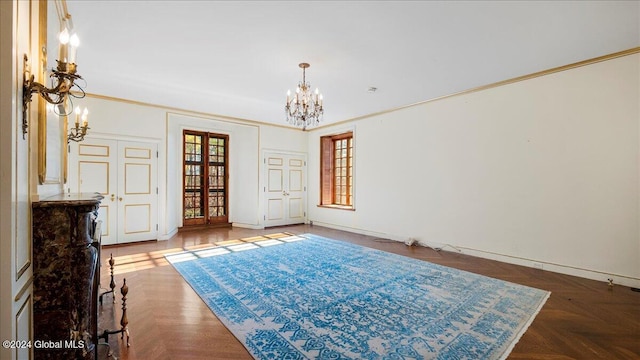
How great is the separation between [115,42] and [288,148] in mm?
5164

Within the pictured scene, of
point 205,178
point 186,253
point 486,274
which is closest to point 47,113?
point 186,253

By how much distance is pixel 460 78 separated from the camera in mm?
4398

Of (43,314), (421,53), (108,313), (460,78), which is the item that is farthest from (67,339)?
(460,78)

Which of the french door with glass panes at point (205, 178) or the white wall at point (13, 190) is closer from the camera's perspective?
the white wall at point (13, 190)

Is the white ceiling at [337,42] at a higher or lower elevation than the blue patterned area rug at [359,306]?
higher

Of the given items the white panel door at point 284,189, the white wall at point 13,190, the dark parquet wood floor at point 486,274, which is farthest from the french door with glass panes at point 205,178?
the white wall at point 13,190

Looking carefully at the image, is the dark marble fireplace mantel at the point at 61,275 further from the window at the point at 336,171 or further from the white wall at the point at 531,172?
the window at the point at 336,171

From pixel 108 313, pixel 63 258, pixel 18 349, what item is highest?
pixel 63 258

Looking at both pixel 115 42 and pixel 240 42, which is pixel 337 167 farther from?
pixel 115 42

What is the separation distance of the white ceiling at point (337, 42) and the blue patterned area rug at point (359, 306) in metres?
2.87

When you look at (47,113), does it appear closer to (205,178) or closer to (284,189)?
(205,178)

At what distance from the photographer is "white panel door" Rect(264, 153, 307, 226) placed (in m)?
7.81

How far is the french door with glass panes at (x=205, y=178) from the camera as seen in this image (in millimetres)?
7418

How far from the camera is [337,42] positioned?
10.9ft
